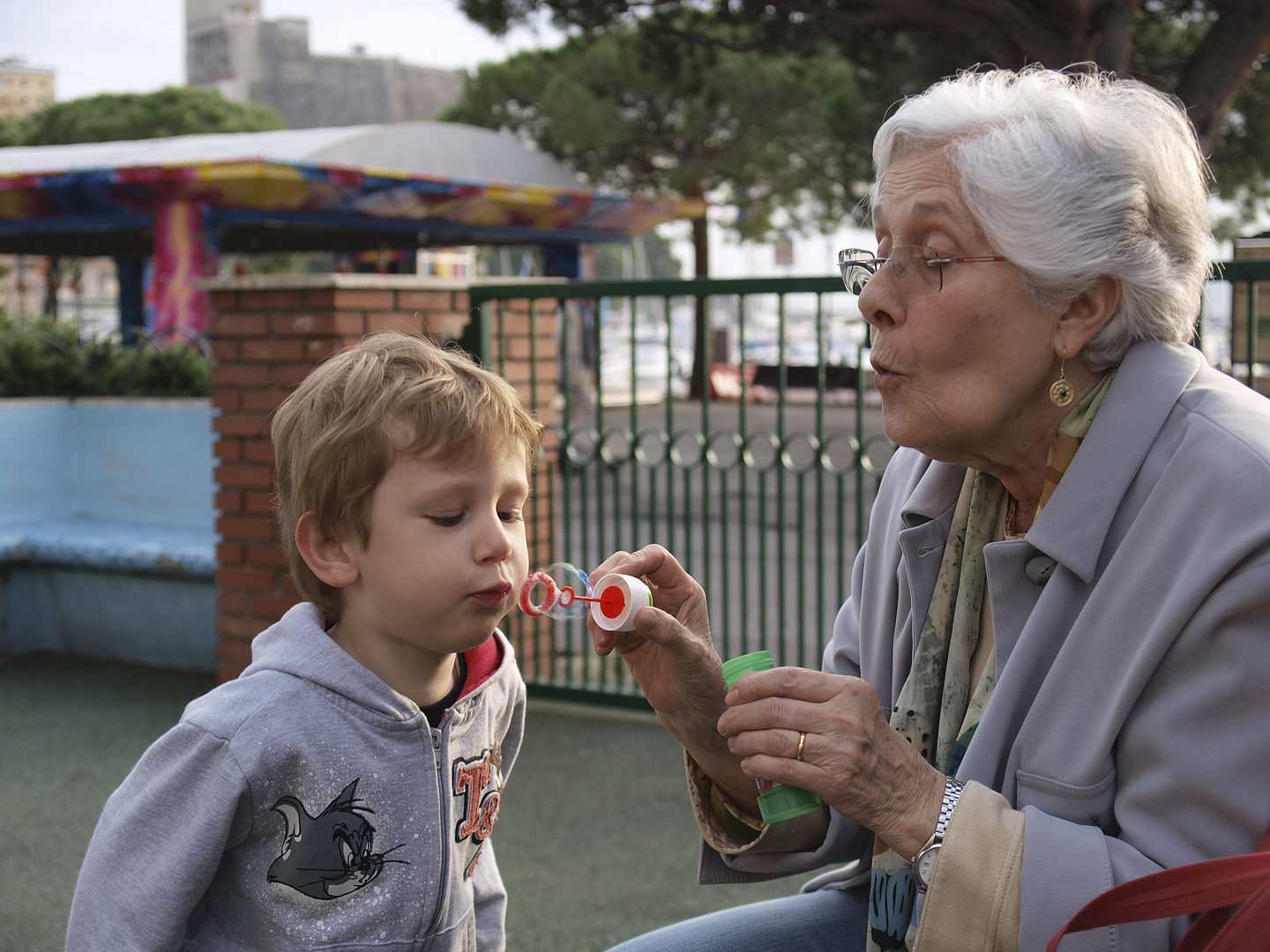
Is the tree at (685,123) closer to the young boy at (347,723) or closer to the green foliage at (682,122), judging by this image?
the green foliage at (682,122)

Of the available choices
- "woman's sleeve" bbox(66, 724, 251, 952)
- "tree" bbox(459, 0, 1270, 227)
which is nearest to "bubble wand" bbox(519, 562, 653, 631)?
"woman's sleeve" bbox(66, 724, 251, 952)

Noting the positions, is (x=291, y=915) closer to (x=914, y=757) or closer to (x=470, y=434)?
(x=470, y=434)

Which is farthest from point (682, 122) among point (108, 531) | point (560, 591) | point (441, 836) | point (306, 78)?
point (306, 78)

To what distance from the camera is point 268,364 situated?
465 cm

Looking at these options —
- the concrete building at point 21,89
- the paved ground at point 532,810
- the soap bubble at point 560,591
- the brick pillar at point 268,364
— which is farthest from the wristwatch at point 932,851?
the concrete building at point 21,89

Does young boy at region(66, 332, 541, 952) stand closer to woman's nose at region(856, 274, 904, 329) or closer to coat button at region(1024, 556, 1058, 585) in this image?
woman's nose at region(856, 274, 904, 329)

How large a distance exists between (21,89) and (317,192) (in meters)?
32.7

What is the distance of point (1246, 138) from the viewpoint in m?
14.3

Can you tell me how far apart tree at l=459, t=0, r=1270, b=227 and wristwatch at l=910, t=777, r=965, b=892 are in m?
7.39

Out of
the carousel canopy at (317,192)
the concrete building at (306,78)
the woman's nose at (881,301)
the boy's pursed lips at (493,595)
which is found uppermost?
the concrete building at (306,78)

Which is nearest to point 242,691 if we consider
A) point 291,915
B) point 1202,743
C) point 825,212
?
point 291,915

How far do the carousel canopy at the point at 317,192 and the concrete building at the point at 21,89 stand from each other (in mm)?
20778

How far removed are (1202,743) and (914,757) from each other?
13.2 inches

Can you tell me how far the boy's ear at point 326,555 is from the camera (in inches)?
63.7
